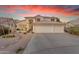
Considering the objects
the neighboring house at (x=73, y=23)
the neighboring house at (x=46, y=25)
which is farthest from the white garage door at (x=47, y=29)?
the neighboring house at (x=73, y=23)

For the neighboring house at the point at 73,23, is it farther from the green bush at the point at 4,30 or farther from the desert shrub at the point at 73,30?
the green bush at the point at 4,30

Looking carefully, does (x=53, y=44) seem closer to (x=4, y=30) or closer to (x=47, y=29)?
(x=47, y=29)

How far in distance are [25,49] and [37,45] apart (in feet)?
0.53

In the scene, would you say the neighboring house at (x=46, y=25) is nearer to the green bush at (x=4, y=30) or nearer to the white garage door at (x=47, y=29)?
the white garage door at (x=47, y=29)

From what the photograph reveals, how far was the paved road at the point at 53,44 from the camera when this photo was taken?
2.10 metres

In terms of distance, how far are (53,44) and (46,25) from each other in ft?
0.87

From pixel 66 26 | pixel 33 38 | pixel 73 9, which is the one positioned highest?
pixel 73 9

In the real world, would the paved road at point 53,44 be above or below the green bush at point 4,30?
below

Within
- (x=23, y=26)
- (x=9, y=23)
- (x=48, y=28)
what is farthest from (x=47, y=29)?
(x=9, y=23)

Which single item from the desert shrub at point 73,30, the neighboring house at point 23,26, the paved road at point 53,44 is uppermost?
the neighboring house at point 23,26

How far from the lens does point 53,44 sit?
2107 mm
